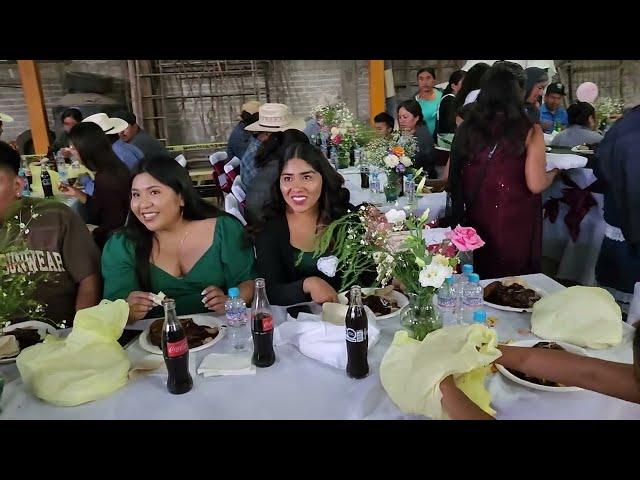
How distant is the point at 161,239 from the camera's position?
82.5 inches

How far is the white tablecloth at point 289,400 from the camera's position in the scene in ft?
4.12

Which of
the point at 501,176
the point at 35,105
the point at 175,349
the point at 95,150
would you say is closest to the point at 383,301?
the point at 175,349

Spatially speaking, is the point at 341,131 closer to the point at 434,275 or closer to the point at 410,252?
the point at 410,252

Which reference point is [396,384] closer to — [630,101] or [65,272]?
[65,272]

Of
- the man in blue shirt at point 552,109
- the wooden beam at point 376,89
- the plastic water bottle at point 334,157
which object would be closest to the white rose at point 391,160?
the plastic water bottle at point 334,157

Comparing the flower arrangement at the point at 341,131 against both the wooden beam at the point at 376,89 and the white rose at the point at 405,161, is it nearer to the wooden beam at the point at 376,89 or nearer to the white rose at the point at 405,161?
the white rose at the point at 405,161

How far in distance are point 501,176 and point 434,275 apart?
58.7 inches

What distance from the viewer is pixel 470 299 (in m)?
1.70

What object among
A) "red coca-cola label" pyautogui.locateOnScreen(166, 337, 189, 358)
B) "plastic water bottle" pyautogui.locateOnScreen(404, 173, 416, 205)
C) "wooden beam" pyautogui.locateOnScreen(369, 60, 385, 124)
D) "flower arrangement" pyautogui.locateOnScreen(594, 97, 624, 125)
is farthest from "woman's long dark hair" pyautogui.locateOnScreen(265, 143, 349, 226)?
"wooden beam" pyautogui.locateOnScreen(369, 60, 385, 124)

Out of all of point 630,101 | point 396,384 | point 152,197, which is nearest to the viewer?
point 396,384

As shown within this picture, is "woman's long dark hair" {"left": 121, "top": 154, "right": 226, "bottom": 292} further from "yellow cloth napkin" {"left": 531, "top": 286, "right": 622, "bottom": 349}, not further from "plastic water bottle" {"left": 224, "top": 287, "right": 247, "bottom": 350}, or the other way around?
"yellow cloth napkin" {"left": 531, "top": 286, "right": 622, "bottom": 349}

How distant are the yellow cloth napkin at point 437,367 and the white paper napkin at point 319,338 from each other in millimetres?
202
